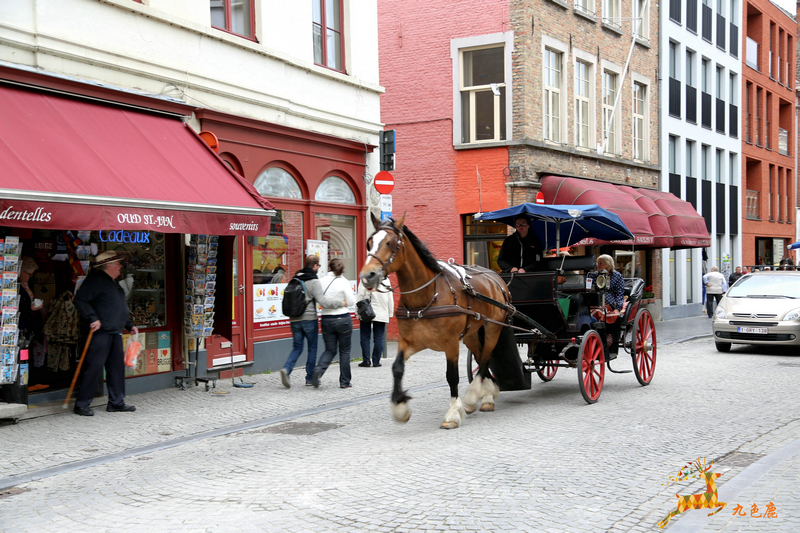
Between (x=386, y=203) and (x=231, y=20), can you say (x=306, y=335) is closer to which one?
(x=386, y=203)

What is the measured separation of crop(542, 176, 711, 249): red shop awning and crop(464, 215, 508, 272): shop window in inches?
60.5

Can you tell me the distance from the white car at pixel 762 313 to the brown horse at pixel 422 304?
851 cm

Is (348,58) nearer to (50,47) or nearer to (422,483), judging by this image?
(50,47)

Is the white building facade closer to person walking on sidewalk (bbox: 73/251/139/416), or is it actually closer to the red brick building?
the red brick building

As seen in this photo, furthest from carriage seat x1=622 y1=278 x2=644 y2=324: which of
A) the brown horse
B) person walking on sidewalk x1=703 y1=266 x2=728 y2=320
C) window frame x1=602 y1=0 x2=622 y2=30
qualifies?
person walking on sidewalk x1=703 y1=266 x2=728 y2=320

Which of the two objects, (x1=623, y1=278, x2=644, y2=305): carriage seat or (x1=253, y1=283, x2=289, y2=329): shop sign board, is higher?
(x1=623, y1=278, x2=644, y2=305): carriage seat

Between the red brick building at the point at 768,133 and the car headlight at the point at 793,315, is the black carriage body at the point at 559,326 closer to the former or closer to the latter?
the car headlight at the point at 793,315

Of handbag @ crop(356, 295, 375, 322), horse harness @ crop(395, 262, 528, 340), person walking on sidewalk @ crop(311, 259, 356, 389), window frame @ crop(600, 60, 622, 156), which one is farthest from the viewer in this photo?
window frame @ crop(600, 60, 622, 156)

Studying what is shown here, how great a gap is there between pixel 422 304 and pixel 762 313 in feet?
32.0

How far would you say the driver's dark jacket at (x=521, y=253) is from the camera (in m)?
9.84

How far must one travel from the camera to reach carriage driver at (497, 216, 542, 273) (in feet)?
32.1

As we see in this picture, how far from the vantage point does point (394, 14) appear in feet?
66.8

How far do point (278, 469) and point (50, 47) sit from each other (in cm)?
601

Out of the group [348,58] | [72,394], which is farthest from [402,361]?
[348,58]
